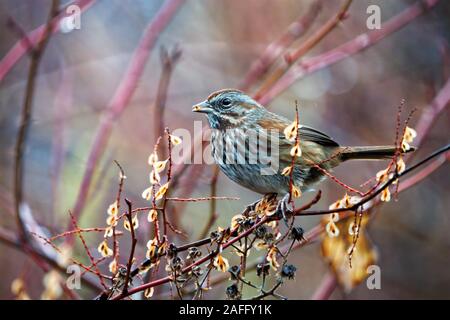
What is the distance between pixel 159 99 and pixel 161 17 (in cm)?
126

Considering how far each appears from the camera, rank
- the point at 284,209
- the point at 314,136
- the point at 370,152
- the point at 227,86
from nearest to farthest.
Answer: the point at 284,209
the point at 370,152
the point at 314,136
the point at 227,86

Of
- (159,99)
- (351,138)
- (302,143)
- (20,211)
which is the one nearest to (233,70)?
(351,138)

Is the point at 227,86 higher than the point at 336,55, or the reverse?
the point at 227,86

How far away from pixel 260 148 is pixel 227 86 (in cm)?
265

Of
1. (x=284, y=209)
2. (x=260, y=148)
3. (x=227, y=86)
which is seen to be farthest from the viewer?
(x=227, y=86)

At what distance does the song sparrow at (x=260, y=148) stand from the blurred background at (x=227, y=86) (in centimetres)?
112

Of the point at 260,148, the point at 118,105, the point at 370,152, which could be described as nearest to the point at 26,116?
the point at 118,105

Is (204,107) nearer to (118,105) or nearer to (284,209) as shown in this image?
(118,105)

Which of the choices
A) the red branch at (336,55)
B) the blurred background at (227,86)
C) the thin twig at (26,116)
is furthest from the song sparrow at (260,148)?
the thin twig at (26,116)

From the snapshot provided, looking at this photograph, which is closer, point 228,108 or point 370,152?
point 370,152

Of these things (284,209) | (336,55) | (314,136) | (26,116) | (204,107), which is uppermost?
(336,55)

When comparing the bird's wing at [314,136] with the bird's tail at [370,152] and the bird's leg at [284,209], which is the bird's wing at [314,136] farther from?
the bird's leg at [284,209]

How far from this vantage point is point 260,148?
4156 mm
